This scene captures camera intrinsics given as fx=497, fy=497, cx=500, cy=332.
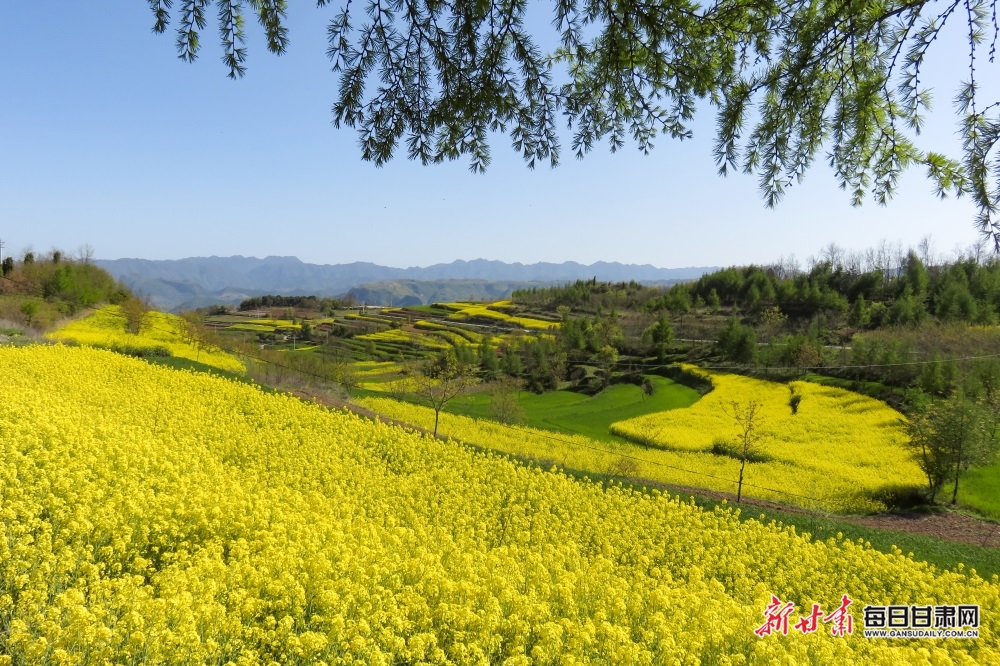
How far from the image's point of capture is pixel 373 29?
299 cm

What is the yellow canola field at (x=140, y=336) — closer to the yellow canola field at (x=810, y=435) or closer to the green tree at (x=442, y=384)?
the green tree at (x=442, y=384)

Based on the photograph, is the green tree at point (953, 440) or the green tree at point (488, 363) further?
the green tree at point (488, 363)

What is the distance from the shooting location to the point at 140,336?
1344 inches

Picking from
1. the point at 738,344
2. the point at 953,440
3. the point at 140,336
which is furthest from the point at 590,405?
the point at 140,336

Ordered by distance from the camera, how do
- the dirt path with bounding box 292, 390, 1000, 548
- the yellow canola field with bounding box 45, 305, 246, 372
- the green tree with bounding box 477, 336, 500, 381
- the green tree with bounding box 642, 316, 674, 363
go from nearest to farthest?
1. the dirt path with bounding box 292, 390, 1000, 548
2. the yellow canola field with bounding box 45, 305, 246, 372
3. the green tree with bounding box 477, 336, 500, 381
4. the green tree with bounding box 642, 316, 674, 363

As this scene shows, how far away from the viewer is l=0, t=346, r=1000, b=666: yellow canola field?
3.57 metres

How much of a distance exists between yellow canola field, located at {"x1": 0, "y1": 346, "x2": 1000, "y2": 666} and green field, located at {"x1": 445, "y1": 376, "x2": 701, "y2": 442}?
19.2m

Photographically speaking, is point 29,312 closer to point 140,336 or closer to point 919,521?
point 140,336

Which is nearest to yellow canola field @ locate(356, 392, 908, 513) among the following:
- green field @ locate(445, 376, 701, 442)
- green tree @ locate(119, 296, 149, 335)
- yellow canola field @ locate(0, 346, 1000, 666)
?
green field @ locate(445, 376, 701, 442)

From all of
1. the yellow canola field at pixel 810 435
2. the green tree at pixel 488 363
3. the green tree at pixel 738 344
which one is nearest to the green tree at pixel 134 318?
the green tree at pixel 488 363

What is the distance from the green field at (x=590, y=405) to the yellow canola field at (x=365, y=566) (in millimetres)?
19221

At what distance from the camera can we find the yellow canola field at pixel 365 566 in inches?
141

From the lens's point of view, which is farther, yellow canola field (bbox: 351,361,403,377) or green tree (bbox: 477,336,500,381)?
green tree (bbox: 477,336,500,381)

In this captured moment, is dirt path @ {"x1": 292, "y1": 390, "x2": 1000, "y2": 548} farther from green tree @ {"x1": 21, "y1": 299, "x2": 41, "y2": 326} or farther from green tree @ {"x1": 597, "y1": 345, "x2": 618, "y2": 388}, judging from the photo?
green tree @ {"x1": 21, "y1": 299, "x2": 41, "y2": 326}
